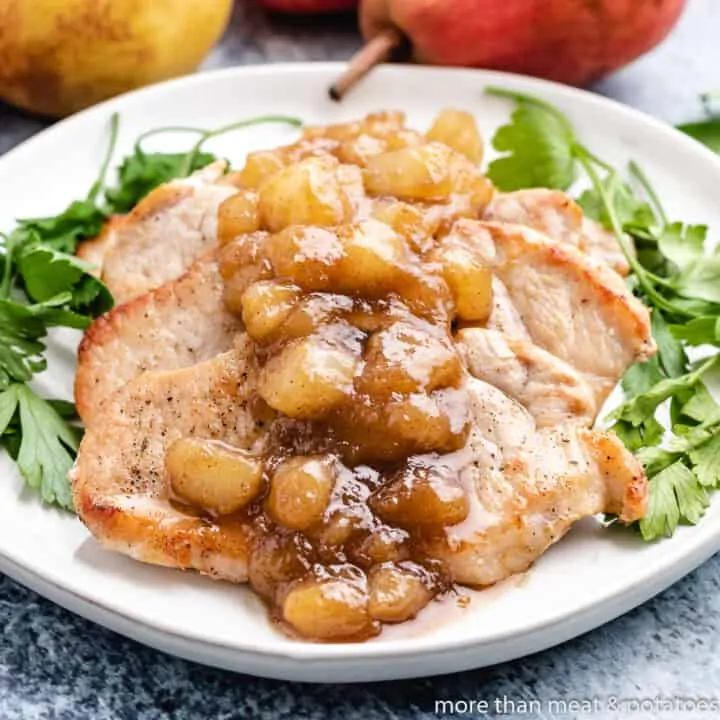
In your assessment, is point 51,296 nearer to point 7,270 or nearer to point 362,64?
point 7,270

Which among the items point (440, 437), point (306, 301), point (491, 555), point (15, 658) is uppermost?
point (306, 301)

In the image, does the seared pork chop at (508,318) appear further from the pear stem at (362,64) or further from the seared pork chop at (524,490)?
the pear stem at (362,64)

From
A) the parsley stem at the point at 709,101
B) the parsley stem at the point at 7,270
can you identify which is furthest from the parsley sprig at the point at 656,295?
the parsley stem at the point at 7,270

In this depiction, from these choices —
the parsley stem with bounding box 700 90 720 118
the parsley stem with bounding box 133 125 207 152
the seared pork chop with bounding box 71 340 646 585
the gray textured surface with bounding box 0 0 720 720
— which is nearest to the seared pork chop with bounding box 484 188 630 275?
the seared pork chop with bounding box 71 340 646 585

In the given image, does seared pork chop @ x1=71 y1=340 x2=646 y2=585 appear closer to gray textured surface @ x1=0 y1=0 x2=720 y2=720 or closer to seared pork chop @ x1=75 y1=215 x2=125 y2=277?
gray textured surface @ x1=0 y1=0 x2=720 y2=720

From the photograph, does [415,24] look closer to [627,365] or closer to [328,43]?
[328,43]

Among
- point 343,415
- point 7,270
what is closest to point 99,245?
point 7,270

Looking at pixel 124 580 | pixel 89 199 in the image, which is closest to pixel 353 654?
pixel 124 580
